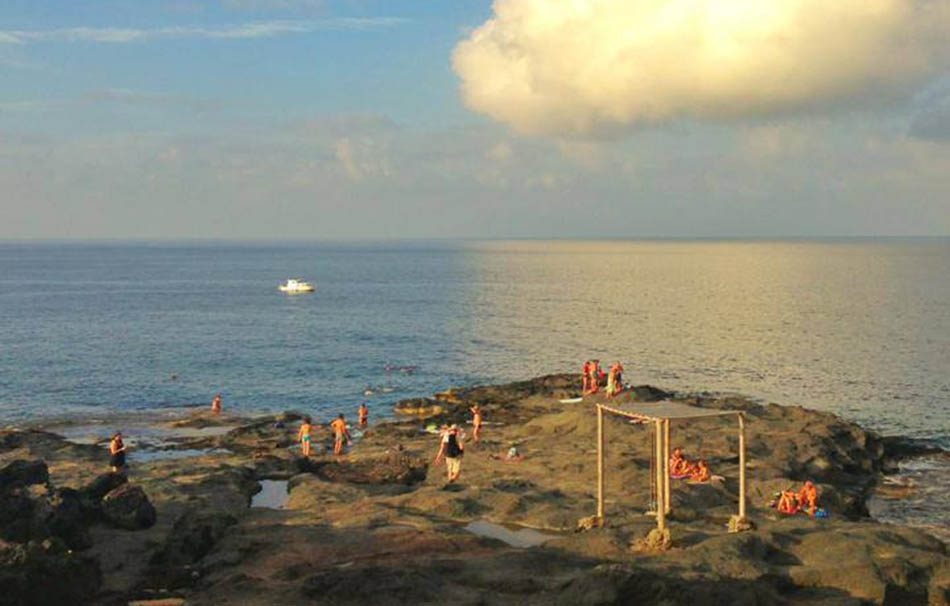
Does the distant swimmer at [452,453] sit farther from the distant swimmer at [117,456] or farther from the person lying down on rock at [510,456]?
the distant swimmer at [117,456]

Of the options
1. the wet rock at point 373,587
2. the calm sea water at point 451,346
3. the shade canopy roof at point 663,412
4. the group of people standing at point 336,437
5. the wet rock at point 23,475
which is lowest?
the calm sea water at point 451,346

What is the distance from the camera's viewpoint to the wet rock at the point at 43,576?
18.5 meters

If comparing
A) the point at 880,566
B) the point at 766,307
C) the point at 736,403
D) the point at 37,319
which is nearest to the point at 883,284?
the point at 766,307

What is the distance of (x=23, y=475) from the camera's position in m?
27.0

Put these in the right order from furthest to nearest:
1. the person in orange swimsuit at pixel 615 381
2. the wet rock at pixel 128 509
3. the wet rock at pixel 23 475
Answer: the person in orange swimsuit at pixel 615 381 → the wet rock at pixel 23 475 → the wet rock at pixel 128 509

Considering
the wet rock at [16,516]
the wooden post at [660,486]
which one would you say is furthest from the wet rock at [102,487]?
the wooden post at [660,486]

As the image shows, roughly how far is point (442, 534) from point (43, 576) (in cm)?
978

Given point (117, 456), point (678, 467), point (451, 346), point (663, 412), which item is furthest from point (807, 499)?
point (451, 346)

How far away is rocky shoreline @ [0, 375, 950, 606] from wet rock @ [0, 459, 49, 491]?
5 centimetres

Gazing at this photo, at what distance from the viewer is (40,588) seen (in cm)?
1881

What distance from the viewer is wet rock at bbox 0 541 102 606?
18.5 meters

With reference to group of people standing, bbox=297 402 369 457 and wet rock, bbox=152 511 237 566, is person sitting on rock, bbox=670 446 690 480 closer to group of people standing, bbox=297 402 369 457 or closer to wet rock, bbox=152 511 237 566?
group of people standing, bbox=297 402 369 457

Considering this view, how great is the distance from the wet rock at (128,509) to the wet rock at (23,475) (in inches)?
98.0

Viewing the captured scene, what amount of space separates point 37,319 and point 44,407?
62.8 metres
